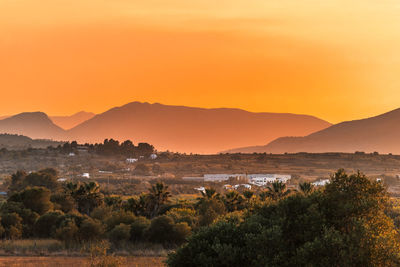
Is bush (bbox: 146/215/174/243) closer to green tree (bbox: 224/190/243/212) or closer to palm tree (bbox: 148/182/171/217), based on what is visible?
palm tree (bbox: 148/182/171/217)

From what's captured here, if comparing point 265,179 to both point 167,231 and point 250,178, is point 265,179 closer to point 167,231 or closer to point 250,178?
point 250,178

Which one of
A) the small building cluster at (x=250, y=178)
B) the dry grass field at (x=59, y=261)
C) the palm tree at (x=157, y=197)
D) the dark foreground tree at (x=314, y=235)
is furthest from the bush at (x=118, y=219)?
the small building cluster at (x=250, y=178)

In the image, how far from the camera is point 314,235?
24625 millimetres

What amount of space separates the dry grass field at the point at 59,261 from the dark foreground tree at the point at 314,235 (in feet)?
62.1

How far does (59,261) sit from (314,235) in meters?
28.9

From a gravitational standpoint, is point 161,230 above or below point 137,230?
above

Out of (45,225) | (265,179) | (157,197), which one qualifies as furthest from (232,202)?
(265,179)

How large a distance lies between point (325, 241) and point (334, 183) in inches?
138

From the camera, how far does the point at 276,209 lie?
88.6 ft

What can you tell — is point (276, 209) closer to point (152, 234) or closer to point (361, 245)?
point (361, 245)

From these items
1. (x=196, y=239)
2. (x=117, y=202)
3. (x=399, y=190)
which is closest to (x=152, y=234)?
(x=117, y=202)

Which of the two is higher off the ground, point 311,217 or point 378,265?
point 311,217

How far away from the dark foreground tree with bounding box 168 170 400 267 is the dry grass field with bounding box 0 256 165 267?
18926 millimetres

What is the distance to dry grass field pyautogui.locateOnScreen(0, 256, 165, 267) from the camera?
151 feet
